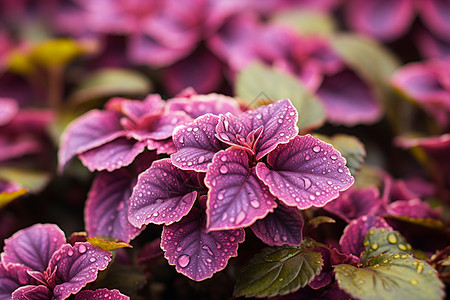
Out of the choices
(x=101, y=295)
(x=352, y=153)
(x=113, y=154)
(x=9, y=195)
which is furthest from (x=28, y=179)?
(x=352, y=153)

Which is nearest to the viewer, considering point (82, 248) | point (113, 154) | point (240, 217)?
point (240, 217)

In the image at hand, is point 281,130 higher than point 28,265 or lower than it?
higher

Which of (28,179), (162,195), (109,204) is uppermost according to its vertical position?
(162,195)

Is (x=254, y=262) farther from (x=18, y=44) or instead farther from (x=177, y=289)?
(x=18, y=44)

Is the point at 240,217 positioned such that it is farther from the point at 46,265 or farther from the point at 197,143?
the point at 46,265

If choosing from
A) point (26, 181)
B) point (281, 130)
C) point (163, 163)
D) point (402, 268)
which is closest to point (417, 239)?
point (402, 268)

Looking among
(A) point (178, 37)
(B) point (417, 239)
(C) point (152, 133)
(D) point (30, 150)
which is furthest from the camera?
(A) point (178, 37)

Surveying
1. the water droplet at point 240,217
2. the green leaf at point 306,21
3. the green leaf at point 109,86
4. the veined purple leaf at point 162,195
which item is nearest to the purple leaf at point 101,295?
the veined purple leaf at point 162,195
